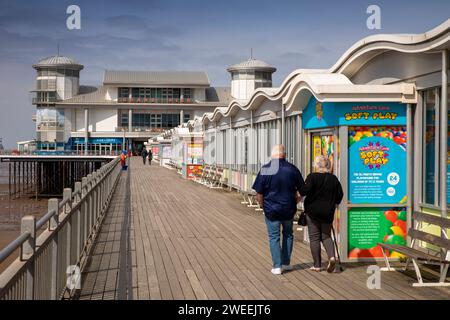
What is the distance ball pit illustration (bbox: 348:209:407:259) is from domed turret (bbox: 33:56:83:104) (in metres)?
82.5

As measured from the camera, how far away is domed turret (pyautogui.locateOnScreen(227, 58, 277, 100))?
90250 millimetres

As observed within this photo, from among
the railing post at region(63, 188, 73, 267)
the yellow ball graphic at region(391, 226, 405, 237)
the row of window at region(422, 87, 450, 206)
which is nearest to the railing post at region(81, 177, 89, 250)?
the railing post at region(63, 188, 73, 267)

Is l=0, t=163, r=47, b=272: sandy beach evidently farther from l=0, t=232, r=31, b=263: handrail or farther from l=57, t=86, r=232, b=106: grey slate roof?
l=0, t=232, r=31, b=263: handrail

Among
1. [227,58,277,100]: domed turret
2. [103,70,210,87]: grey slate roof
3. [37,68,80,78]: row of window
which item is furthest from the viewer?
[227,58,277,100]: domed turret

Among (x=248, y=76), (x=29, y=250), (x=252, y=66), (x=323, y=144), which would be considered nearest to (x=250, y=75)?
(x=248, y=76)

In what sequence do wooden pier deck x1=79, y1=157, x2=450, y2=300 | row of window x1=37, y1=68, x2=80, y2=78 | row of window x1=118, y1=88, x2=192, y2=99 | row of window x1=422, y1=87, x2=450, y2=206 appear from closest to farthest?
wooden pier deck x1=79, y1=157, x2=450, y2=300 → row of window x1=422, y1=87, x2=450, y2=206 → row of window x1=118, y1=88, x2=192, y2=99 → row of window x1=37, y1=68, x2=80, y2=78

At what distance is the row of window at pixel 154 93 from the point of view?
86562mm

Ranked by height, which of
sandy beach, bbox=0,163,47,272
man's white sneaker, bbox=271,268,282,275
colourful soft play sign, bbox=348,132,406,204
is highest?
colourful soft play sign, bbox=348,132,406,204

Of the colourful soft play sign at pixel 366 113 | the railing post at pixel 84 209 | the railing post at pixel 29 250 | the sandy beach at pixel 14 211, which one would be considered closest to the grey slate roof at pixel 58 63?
the sandy beach at pixel 14 211

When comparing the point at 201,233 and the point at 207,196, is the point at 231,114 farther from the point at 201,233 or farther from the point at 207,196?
the point at 201,233

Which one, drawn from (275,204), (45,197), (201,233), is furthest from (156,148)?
(275,204)

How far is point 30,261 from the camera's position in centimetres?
443

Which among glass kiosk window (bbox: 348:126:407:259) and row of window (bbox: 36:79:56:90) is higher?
row of window (bbox: 36:79:56:90)
